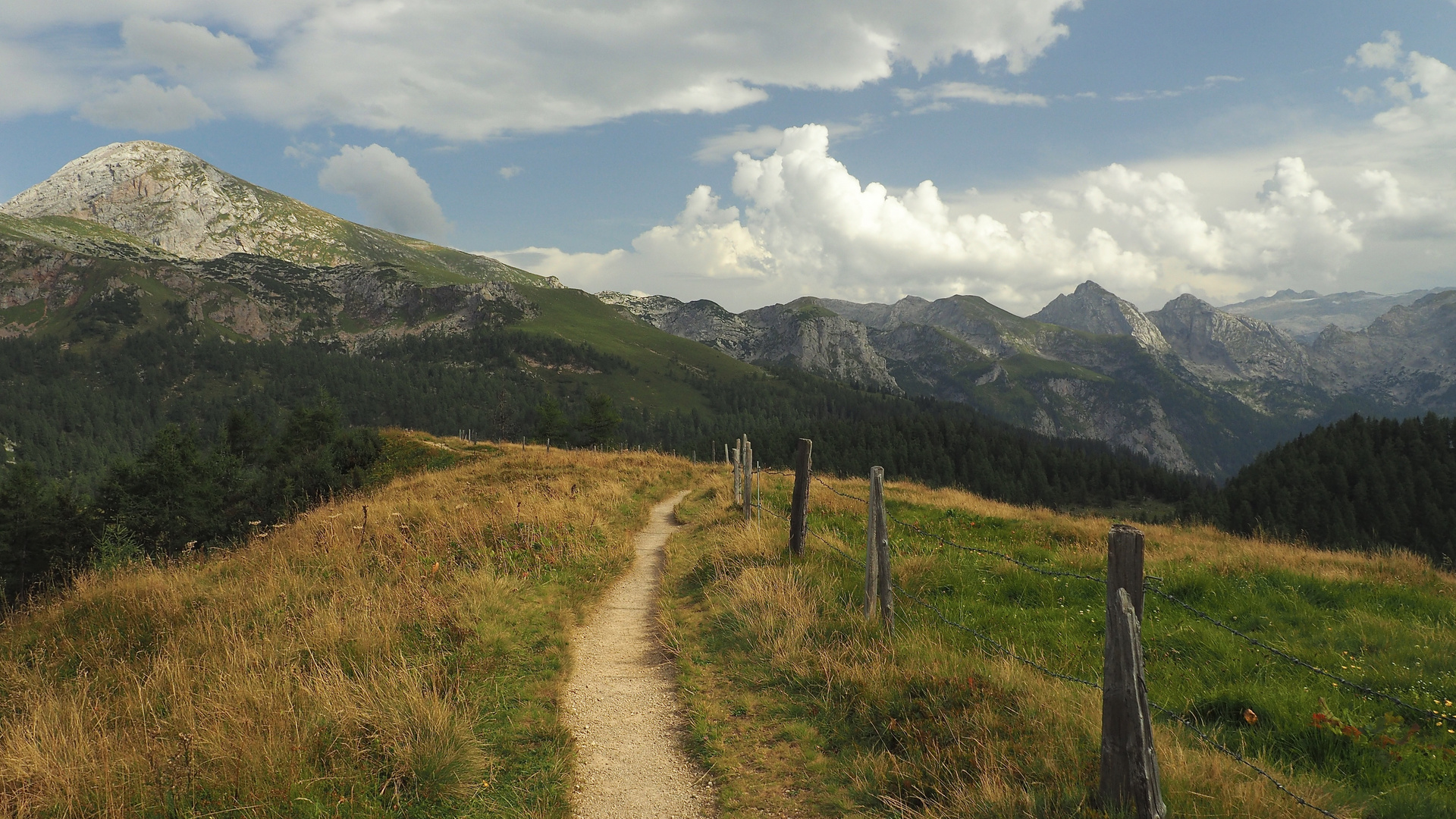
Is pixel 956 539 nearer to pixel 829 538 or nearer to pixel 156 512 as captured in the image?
pixel 829 538

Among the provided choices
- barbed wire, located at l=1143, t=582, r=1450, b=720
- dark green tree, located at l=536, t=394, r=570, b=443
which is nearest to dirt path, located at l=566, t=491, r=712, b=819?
barbed wire, located at l=1143, t=582, r=1450, b=720

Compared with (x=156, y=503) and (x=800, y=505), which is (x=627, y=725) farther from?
(x=156, y=503)

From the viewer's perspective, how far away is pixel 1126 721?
4797 mm

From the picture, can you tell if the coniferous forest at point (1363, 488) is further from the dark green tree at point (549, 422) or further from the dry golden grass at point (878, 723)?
the dry golden grass at point (878, 723)

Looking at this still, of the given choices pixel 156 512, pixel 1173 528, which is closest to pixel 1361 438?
pixel 1173 528

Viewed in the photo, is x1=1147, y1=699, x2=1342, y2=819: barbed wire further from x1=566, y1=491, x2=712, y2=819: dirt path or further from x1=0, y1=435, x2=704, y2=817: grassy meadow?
Answer: x1=0, y1=435, x2=704, y2=817: grassy meadow

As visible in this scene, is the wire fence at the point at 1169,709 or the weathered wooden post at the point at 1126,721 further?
the wire fence at the point at 1169,709

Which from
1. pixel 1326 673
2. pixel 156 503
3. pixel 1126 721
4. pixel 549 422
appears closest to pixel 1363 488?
pixel 549 422

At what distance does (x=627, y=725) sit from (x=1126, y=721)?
5453mm

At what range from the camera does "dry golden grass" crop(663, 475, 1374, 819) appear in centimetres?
529

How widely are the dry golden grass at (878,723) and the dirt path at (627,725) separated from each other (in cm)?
34

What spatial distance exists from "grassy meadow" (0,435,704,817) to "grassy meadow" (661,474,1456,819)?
2365 millimetres

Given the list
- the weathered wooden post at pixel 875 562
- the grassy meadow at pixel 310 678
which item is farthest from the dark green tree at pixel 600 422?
the weathered wooden post at pixel 875 562

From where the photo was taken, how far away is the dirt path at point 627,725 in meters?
6.20
